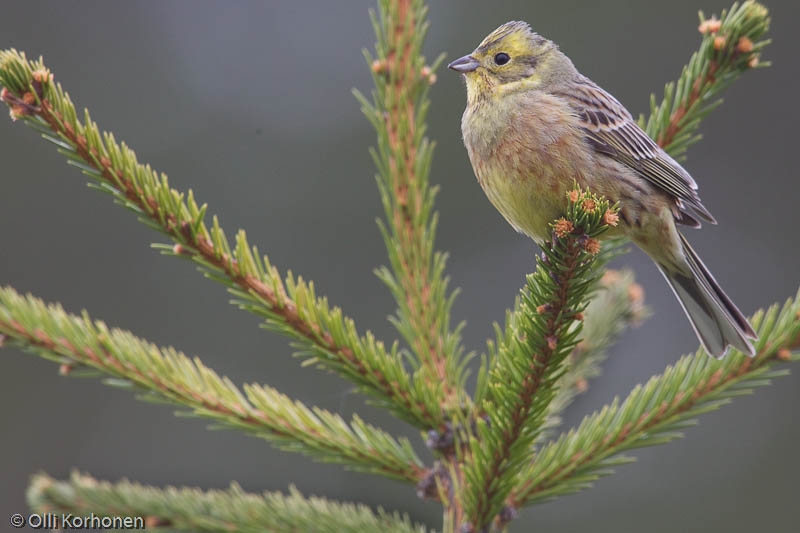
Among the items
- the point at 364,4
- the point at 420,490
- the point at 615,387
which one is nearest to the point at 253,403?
the point at 420,490

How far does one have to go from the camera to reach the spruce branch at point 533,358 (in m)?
1.78

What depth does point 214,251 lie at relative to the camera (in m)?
1.83

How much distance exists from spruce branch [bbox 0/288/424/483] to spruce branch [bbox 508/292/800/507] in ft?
1.07

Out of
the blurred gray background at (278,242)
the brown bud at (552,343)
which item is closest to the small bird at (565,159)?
the brown bud at (552,343)

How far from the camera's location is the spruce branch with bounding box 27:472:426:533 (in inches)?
74.0

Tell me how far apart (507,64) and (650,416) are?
6.65 ft

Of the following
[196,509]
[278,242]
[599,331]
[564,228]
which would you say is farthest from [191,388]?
[278,242]

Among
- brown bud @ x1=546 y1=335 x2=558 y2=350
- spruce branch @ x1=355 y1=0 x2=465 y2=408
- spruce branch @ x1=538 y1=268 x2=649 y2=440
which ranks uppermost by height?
spruce branch @ x1=355 y1=0 x2=465 y2=408

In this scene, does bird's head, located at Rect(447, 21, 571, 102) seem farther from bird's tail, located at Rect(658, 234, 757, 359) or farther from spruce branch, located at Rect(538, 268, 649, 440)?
spruce branch, located at Rect(538, 268, 649, 440)

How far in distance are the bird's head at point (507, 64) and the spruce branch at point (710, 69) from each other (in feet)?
3.45

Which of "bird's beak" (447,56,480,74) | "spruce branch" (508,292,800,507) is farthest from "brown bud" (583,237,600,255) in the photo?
"bird's beak" (447,56,480,74)

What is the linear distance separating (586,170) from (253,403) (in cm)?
170

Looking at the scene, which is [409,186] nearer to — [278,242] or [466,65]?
[466,65]

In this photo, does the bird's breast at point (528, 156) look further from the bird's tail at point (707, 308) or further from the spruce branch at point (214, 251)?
the spruce branch at point (214, 251)
